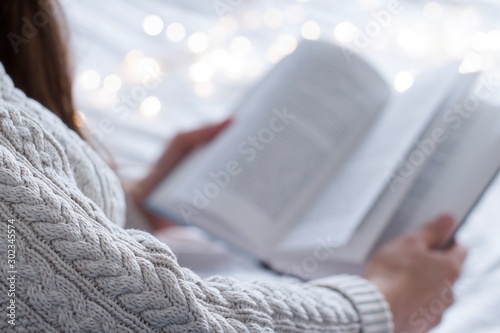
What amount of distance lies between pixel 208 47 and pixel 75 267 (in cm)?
88

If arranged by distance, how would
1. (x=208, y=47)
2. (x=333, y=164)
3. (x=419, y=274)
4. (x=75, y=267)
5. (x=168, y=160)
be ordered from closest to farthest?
(x=75, y=267) → (x=419, y=274) → (x=333, y=164) → (x=168, y=160) → (x=208, y=47)

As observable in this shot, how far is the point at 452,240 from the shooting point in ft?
2.35

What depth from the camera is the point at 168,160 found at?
3.09 ft

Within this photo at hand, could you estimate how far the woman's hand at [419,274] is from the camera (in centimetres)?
65

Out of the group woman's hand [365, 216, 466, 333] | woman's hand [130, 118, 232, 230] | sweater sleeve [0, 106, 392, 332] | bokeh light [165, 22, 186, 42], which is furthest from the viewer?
bokeh light [165, 22, 186, 42]

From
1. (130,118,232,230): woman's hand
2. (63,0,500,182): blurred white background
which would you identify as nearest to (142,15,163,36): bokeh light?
(63,0,500,182): blurred white background

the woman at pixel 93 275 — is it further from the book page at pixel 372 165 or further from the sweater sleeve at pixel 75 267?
the book page at pixel 372 165

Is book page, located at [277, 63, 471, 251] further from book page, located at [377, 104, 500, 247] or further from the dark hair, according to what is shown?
the dark hair

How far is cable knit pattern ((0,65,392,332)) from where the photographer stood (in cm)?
38

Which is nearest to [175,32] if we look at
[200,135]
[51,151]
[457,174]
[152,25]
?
[152,25]

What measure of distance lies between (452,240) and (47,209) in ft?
1.57

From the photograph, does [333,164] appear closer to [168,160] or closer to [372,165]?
[372,165]

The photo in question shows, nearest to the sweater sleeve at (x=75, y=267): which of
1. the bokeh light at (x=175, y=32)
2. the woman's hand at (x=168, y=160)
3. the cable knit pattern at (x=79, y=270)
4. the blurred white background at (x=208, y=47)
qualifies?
the cable knit pattern at (x=79, y=270)

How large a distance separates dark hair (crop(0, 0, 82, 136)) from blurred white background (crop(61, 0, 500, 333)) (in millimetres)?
257
